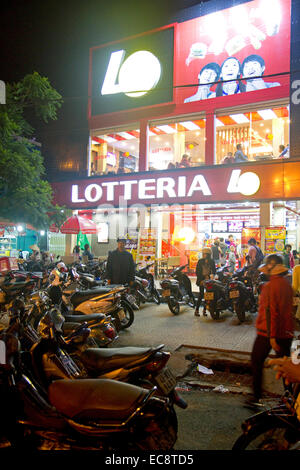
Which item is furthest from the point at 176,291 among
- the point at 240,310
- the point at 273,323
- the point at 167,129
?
the point at 167,129

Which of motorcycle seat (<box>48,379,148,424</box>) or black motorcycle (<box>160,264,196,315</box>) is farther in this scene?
black motorcycle (<box>160,264,196,315</box>)

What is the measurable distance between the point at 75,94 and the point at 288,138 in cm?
1173

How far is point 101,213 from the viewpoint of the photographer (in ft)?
62.8

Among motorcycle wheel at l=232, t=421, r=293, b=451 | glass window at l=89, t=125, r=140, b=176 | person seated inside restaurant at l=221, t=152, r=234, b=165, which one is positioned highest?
glass window at l=89, t=125, r=140, b=176

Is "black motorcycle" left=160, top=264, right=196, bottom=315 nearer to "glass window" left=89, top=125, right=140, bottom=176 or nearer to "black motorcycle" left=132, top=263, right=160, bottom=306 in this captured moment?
"black motorcycle" left=132, top=263, right=160, bottom=306

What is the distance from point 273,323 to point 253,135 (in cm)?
1271

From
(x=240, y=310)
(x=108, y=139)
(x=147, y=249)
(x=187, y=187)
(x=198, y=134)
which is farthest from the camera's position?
(x=108, y=139)

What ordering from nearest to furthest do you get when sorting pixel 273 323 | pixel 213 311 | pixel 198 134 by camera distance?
pixel 273 323
pixel 213 311
pixel 198 134

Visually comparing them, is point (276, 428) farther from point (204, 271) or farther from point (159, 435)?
point (204, 271)

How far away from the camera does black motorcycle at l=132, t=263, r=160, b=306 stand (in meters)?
10.1

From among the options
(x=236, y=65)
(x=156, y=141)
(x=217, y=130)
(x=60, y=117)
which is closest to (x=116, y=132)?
(x=156, y=141)

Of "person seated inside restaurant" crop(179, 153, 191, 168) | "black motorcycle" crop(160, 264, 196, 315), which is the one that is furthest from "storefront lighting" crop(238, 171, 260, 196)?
"black motorcycle" crop(160, 264, 196, 315)

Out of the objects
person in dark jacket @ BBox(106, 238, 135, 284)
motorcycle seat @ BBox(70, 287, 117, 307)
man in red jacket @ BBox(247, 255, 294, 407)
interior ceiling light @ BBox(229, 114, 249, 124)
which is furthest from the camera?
interior ceiling light @ BBox(229, 114, 249, 124)

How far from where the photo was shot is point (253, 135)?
1537 cm
